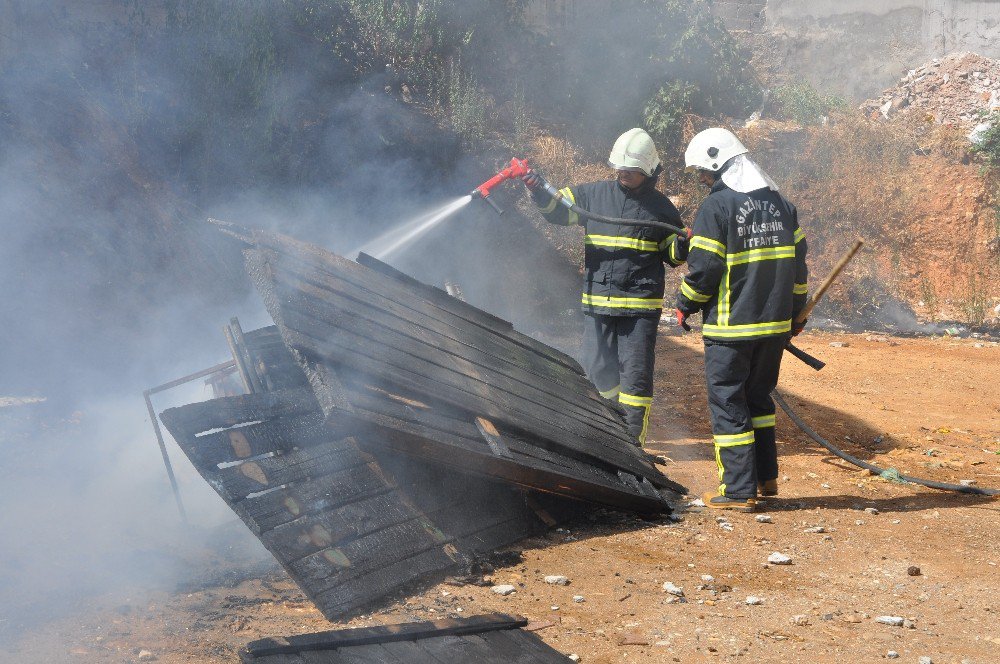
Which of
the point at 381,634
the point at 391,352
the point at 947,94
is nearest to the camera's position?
the point at 381,634

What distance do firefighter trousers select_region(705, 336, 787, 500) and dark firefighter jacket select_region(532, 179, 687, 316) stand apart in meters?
0.61

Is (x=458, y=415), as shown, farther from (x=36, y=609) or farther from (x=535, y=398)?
(x=36, y=609)

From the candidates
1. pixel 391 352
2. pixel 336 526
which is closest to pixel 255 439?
pixel 336 526

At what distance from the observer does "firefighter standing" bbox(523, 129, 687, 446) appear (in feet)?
16.1

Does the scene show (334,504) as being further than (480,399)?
No

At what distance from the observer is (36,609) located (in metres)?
3.09

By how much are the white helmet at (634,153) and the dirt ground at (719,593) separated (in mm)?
1996

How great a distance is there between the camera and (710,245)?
4324mm

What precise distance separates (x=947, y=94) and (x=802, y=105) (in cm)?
282

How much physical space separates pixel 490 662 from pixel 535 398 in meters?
1.81

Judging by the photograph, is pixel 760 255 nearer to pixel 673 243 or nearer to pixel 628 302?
pixel 673 243

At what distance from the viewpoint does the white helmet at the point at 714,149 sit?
445 centimetres

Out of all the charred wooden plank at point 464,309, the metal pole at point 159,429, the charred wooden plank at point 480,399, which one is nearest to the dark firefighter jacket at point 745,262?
the charred wooden plank at point 480,399

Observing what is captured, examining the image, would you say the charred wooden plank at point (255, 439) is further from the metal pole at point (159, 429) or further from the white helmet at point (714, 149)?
the white helmet at point (714, 149)
